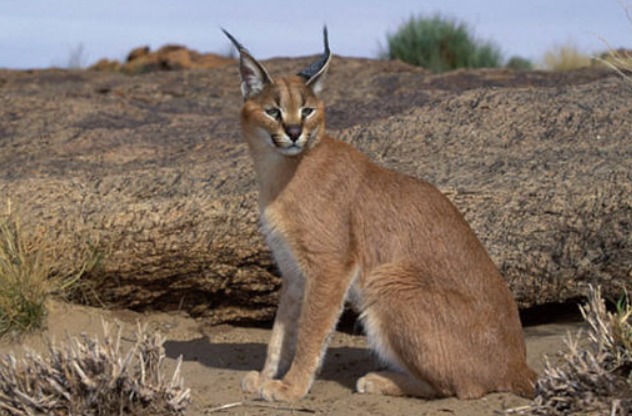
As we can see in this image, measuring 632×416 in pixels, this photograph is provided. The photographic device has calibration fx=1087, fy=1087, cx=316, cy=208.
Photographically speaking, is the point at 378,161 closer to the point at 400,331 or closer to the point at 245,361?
the point at 245,361

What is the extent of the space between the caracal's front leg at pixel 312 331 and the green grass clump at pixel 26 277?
77.2 inches

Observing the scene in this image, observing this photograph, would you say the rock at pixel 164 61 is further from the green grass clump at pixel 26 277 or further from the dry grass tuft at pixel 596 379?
the dry grass tuft at pixel 596 379

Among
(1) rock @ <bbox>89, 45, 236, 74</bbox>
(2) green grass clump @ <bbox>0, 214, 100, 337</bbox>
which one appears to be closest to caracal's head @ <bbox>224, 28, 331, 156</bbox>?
(2) green grass clump @ <bbox>0, 214, 100, 337</bbox>

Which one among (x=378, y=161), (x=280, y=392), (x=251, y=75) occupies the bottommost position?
(x=280, y=392)

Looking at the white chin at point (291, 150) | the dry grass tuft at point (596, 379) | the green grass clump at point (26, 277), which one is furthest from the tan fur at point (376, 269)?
the green grass clump at point (26, 277)

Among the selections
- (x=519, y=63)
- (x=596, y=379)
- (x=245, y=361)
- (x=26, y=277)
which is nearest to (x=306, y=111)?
(x=245, y=361)

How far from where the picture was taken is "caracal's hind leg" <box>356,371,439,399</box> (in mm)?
5629

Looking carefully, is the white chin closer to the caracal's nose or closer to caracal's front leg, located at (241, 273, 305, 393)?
the caracal's nose

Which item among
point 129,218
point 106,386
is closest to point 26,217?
point 129,218

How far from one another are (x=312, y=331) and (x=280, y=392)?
0.37 metres

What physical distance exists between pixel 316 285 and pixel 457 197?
148 cm

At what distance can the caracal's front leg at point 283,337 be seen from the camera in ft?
19.9

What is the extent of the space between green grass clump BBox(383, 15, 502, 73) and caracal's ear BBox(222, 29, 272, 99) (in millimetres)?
15849

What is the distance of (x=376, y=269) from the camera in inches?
226
